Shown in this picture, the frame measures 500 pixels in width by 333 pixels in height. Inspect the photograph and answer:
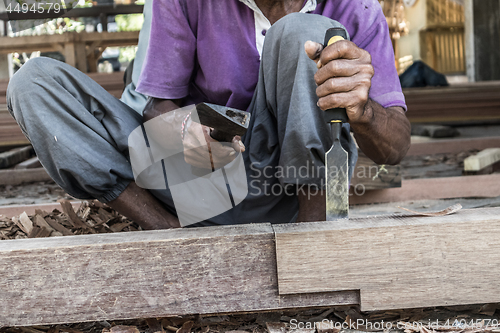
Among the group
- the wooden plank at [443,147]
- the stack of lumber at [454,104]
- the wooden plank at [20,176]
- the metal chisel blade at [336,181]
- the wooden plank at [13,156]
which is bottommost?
the stack of lumber at [454,104]

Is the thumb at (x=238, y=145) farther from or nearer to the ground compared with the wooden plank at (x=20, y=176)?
farther from the ground

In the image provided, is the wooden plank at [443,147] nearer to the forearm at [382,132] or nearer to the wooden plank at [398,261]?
the forearm at [382,132]

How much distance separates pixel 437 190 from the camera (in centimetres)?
267

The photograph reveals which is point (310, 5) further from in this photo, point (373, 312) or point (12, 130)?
point (12, 130)

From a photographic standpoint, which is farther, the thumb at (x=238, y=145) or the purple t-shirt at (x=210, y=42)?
the purple t-shirt at (x=210, y=42)

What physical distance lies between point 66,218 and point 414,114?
5138 millimetres

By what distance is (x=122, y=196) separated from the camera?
4.98 ft

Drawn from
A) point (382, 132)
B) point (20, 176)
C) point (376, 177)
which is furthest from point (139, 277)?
point (20, 176)

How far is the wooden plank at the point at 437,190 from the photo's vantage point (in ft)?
8.66

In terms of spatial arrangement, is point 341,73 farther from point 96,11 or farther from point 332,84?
point 96,11

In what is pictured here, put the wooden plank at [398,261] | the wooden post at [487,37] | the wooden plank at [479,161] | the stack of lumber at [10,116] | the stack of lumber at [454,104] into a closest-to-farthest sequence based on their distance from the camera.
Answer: the wooden plank at [398,261]
the wooden plank at [479,161]
the stack of lumber at [10,116]
the stack of lumber at [454,104]
the wooden post at [487,37]

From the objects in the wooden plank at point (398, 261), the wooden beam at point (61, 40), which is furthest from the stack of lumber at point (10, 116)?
the wooden plank at point (398, 261)

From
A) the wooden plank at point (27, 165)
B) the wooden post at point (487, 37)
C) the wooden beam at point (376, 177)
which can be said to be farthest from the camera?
the wooden post at point (487, 37)

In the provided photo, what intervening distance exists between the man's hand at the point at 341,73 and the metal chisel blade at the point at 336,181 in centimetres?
12
